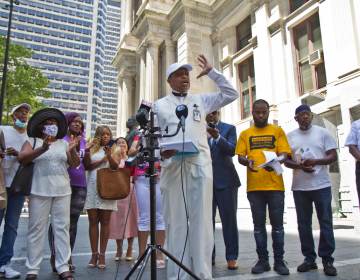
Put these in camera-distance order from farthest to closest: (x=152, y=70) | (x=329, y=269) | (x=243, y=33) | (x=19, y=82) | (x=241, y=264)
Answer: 1. (x=152, y=70)
2. (x=19, y=82)
3. (x=243, y=33)
4. (x=241, y=264)
5. (x=329, y=269)

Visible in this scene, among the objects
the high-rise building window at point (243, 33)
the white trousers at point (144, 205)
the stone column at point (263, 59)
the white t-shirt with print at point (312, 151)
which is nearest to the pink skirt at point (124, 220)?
the white trousers at point (144, 205)

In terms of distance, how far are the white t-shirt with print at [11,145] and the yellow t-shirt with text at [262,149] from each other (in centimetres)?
305

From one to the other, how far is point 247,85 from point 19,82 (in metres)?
13.5

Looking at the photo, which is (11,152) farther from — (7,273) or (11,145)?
(7,273)

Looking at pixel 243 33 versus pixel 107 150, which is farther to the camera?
pixel 243 33

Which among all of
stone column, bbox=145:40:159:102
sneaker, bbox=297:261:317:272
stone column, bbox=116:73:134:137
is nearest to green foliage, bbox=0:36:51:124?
stone column, bbox=145:40:159:102

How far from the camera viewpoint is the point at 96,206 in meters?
5.22

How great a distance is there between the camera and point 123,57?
96.6 feet

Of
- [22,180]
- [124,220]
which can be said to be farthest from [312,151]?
[22,180]

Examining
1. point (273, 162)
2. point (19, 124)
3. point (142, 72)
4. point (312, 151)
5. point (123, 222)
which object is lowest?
point (123, 222)

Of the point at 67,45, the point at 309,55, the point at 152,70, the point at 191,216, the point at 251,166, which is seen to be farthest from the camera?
the point at 67,45

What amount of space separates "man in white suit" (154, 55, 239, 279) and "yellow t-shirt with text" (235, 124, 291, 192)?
1.45 metres

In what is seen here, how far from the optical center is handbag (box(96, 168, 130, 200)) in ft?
16.9

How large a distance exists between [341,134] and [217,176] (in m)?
7.65
